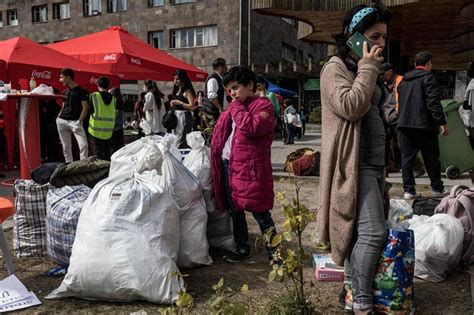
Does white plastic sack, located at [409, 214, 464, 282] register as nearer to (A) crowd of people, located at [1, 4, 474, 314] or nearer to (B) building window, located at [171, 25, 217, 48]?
(A) crowd of people, located at [1, 4, 474, 314]

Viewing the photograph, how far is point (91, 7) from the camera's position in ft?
95.3

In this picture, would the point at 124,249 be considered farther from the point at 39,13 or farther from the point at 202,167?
the point at 39,13

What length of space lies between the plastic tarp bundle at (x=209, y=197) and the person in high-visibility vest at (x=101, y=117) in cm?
352

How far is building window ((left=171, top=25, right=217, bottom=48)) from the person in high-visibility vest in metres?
18.8

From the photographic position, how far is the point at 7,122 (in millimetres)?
8102

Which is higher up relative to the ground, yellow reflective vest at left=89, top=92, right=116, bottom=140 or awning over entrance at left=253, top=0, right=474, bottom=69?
awning over entrance at left=253, top=0, right=474, bottom=69

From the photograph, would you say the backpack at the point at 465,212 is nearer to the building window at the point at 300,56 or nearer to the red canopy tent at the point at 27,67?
the red canopy tent at the point at 27,67

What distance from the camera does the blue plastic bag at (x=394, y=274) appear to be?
2221 millimetres

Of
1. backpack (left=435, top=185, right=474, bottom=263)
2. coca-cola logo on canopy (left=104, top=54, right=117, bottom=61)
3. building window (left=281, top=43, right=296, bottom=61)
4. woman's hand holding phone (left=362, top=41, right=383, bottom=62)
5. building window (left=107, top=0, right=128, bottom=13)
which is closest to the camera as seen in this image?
woman's hand holding phone (left=362, top=41, right=383, bottom=62)

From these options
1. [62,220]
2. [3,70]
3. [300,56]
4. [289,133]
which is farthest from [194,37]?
[62,220]

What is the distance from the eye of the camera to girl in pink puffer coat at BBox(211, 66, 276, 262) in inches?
119

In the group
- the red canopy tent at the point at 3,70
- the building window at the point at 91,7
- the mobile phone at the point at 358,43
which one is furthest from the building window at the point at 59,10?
the mobile phone at the point at 358,43

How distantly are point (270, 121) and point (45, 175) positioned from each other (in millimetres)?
1747

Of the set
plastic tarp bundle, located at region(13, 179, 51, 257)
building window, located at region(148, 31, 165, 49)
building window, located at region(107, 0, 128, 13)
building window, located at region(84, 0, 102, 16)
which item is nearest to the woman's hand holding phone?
plastic tarp bundle, located at region(13, 179, 51, 257)
